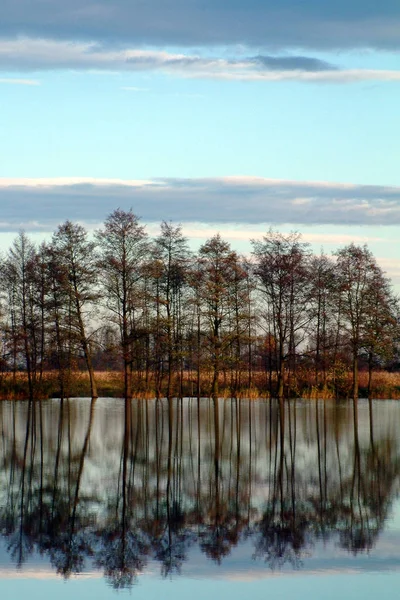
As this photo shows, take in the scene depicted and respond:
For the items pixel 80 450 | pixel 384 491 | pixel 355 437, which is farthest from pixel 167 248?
pixel 384 491

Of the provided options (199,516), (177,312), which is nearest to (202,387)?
(177,312)

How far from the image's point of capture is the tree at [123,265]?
202 feet

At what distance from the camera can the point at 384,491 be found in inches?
768

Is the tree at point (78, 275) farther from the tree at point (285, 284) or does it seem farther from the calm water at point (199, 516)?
the calm water at point (199, 516)

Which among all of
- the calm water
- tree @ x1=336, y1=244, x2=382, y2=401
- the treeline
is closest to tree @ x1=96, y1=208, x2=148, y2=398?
the treeline

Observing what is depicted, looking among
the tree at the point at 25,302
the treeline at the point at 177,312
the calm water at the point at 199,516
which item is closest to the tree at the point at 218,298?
the treeline at the point at 177,312

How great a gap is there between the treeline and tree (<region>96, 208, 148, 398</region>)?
2.8 inches

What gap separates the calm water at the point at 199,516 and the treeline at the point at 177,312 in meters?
30.4

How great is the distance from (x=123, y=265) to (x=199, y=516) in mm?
45868

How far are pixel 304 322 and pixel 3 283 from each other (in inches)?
814

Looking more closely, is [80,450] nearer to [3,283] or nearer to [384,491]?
[384,491]

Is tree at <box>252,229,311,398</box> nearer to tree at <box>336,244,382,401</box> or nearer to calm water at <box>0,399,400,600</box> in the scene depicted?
tree at <box>336,244,382,401</box>

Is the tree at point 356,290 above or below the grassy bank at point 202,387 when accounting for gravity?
above

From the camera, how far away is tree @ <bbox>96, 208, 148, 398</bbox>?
61562mm
